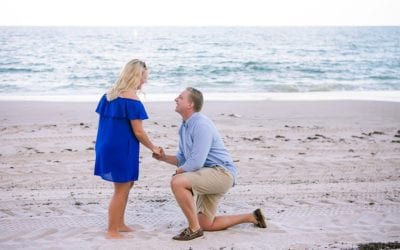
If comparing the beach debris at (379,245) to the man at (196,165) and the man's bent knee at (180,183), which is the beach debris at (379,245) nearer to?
the man at (196,165)

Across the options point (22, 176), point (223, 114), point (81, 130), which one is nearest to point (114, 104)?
point (22, 176)

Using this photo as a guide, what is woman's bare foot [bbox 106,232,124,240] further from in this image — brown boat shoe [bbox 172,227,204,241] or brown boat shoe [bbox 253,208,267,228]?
brown boat shoe [bbox 253,208,267,228]

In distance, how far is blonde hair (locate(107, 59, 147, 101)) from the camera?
16.2 ft

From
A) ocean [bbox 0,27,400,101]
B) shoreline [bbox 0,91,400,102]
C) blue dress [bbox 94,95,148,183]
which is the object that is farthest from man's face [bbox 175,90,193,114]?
ocean [bbox 0,27,400,101]

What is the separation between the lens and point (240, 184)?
721 cm

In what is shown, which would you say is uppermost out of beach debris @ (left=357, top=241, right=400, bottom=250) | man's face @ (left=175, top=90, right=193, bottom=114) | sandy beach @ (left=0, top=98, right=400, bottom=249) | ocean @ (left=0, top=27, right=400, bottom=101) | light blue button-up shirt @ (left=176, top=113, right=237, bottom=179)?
man's face @ (left=175, top=90, right=193, bottom=114)

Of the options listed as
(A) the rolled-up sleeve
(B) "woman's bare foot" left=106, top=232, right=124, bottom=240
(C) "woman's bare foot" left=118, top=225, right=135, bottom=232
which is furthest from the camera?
(C) "woman's bare foot" left=118, top=225, right=135, bottom=232

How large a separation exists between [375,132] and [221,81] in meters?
15.9

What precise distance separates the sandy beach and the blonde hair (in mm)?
1341

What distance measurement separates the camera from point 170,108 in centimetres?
1445

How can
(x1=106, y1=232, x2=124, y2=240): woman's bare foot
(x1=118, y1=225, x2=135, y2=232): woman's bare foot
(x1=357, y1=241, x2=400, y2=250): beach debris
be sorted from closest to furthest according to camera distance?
(x1=357, y1=241, x2=400, y2=250): beach debris < (x1=106, y1=232, x2=124, y2=240): woman's bare foot < (x1=118, y1=225, x2=135, y2=232): woman's bare foot

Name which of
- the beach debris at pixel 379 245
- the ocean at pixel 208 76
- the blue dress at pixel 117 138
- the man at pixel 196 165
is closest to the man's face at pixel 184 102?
the man at pixel 196 165

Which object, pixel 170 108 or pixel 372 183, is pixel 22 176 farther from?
pixel 170 108

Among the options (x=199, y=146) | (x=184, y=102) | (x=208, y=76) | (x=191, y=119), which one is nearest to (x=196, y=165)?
(x=199, y=146)
